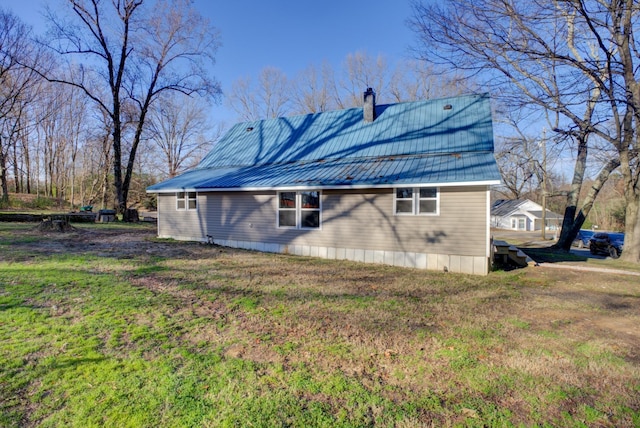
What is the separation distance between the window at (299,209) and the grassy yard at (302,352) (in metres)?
4.15

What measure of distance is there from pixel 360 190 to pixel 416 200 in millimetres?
1714

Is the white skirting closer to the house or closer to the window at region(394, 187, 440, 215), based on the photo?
the house

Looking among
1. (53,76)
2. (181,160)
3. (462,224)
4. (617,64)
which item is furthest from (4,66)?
(617,64)

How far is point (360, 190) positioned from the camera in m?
10.1

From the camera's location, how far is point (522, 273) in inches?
361

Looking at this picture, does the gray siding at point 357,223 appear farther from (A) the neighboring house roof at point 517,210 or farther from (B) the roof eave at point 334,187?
(A) the neighboring house roof at point 517,210

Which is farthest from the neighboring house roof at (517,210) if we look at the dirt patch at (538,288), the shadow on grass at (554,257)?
the dirt patch at (538,288)

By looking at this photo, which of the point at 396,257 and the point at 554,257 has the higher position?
the point at 396,257

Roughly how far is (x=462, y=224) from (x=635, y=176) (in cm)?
821

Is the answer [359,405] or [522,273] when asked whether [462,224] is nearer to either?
[522,273]

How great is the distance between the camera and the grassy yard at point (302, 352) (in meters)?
2.73

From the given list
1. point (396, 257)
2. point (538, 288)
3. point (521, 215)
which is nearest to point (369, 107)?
point (396, 257)

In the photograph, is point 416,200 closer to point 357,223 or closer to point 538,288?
point 357,223

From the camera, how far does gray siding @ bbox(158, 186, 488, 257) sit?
29.3ft
